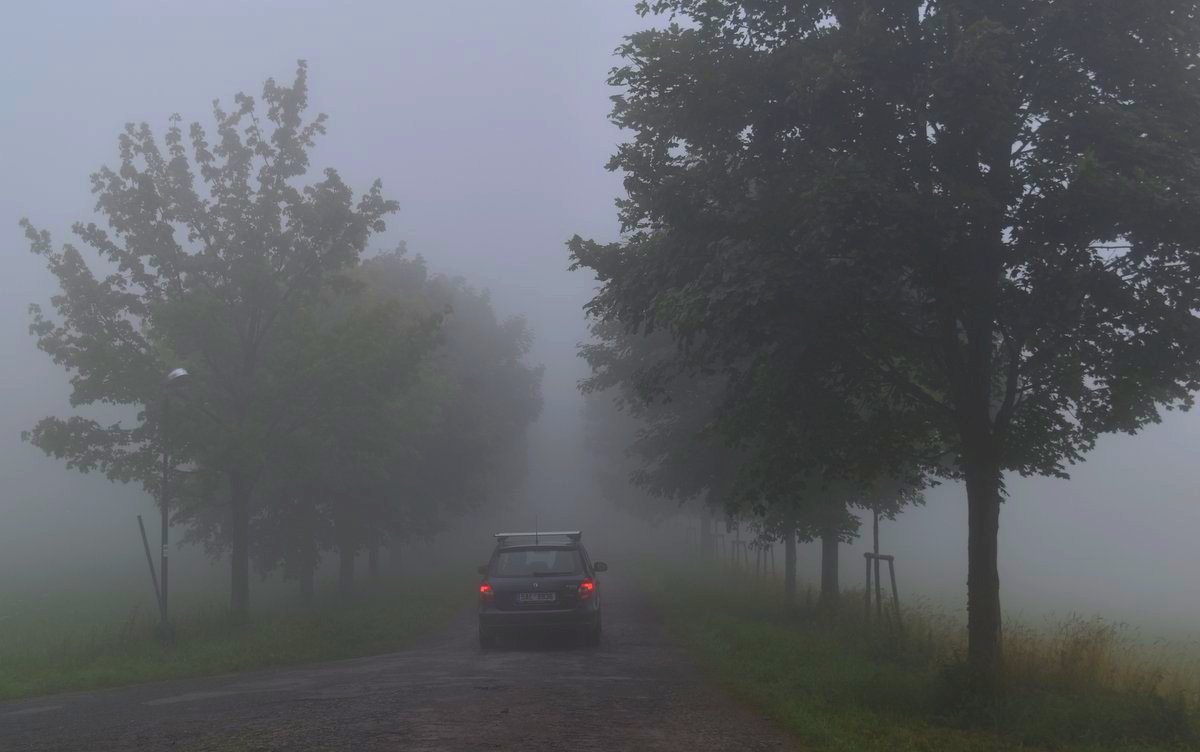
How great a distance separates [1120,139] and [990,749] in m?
5.49

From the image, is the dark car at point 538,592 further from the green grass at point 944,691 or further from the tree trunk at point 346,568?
the tree trunk at point 346,568

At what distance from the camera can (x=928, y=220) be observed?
402 inches

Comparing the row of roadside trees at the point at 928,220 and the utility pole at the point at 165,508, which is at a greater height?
the row of roadside trees at the point at 928,220

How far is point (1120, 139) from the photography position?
9633 mm

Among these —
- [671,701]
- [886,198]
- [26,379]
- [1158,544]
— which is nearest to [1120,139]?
[886,198]

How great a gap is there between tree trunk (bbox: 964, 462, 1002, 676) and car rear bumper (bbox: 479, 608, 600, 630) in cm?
667

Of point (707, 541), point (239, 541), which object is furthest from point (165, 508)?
point (707, 541)

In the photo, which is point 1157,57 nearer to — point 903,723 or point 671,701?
point 903,723

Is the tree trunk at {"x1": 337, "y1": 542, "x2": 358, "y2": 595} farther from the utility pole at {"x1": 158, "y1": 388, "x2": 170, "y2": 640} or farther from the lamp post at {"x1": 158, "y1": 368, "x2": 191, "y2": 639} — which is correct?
the utility pole at {"x1": 158, "y1": 388, "x2": 170, "y2": 640}

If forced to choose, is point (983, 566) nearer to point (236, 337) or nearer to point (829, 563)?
point (829, 563)

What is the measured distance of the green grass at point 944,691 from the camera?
29.0 feet

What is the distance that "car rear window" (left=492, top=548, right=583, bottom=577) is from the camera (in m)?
16.7

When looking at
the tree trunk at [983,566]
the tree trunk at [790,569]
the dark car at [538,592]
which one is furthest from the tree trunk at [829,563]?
the tree trunk at [983,566]

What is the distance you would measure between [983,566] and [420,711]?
599cm
